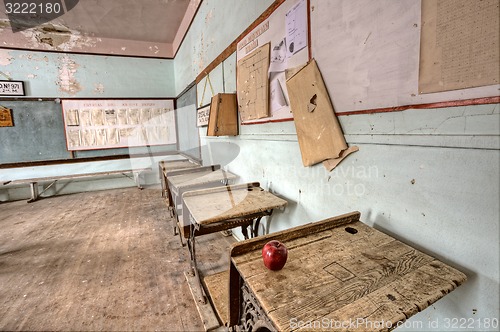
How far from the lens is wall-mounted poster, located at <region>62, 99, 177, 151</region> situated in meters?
5.23

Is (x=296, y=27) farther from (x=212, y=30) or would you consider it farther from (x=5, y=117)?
(x=5, y=117)

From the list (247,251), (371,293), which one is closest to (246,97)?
(247,251)

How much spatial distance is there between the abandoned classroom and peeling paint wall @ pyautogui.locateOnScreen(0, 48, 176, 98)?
807 millimetres

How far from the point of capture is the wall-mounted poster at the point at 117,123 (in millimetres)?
5234

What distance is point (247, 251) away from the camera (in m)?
0.89

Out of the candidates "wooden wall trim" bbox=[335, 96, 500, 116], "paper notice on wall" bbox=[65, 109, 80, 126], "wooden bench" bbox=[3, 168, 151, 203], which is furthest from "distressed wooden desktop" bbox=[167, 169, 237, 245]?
"paper notice on wall" bbox=[65, 109, 80, 126]

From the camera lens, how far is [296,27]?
1528 mm

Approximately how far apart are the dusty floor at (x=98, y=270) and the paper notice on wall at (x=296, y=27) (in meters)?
1.99

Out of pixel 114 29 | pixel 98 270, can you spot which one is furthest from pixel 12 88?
pixel 98 270

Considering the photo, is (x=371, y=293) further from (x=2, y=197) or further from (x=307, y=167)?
(x=2, y=197)

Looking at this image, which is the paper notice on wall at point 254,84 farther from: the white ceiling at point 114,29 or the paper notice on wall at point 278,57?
the white ceiling at point 114,29

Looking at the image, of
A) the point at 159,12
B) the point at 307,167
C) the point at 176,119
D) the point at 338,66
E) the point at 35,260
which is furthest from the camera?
the point at 176,119

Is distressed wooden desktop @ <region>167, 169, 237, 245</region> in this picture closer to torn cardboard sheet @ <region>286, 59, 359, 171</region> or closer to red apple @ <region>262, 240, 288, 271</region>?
torn cardboard sheet @ <region>286, 59, 359, 171</region>

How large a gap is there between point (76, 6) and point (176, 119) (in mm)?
2820
